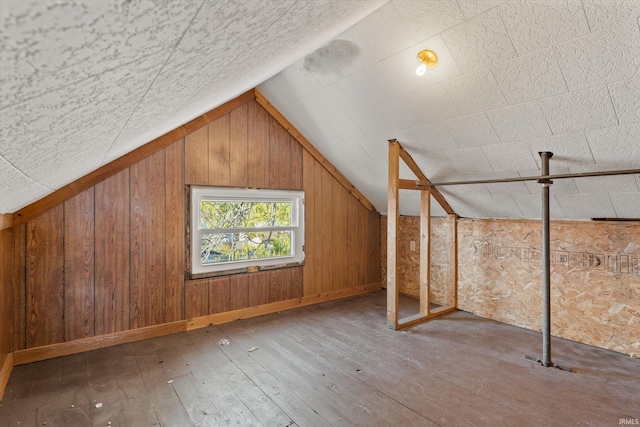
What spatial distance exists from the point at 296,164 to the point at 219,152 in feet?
3.07

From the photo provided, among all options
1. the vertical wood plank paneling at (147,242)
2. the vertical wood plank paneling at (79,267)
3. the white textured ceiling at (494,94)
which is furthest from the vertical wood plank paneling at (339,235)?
the vertical wood plank paneling at (79,267)

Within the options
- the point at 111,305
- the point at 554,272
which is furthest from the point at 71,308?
the point at 554,272

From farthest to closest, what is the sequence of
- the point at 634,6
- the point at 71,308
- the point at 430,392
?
1. the point at 71,308
2. the point at 430,392
3. the point at 634,6

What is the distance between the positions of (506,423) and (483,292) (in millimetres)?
1996

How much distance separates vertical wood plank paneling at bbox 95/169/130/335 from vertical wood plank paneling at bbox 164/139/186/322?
0.34 metres

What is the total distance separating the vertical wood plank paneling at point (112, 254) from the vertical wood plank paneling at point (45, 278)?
0.83ft

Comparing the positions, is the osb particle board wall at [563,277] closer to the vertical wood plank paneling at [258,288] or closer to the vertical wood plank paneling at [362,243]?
the vertical wood plank paneling at [362,243]

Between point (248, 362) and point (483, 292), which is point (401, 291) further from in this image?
point (248, 362)

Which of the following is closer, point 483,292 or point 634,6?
point 634,6

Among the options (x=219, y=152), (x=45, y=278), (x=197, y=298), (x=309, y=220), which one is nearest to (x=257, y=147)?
(x=219, y=152)

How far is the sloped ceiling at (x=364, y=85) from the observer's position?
0.44m

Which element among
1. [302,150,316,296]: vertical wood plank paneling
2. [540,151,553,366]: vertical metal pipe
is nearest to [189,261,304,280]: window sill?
[302,150,316,296]: vertical wood plank paneling

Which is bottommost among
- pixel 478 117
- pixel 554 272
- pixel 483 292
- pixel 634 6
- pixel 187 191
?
pixel 483 292

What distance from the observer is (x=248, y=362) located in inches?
104
